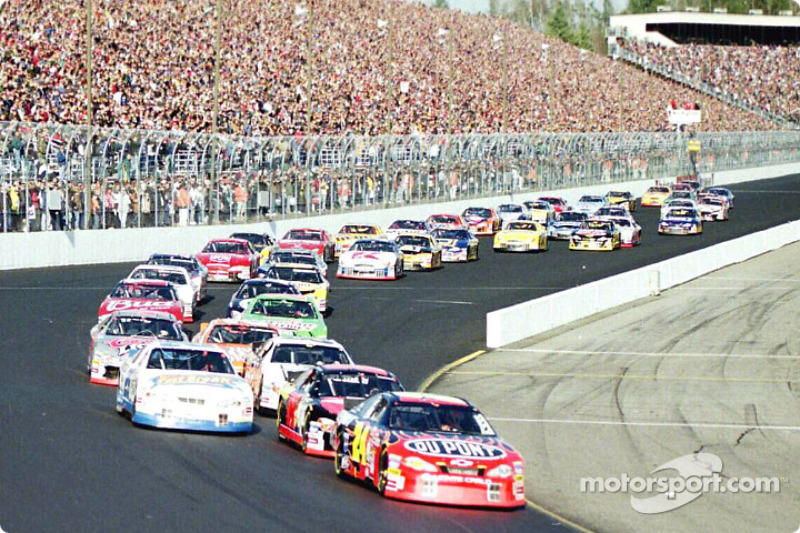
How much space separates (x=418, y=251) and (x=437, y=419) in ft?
99.8

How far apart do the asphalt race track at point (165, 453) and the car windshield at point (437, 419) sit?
942mm

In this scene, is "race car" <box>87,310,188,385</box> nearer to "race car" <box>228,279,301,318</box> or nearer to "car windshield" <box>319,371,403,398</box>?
"car windshield" <box>319,371,403,398</box>

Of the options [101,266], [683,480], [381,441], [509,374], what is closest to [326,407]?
[381,441]

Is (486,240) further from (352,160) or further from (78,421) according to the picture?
(78,421)

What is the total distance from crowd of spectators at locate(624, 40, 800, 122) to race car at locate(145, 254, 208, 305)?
90.3 meters

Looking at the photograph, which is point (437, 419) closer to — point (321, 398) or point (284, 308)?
point (321, 398)

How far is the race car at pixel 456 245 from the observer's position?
1988 inches

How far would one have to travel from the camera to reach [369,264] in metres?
44.0

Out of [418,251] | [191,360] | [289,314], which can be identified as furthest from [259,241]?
[191,360]

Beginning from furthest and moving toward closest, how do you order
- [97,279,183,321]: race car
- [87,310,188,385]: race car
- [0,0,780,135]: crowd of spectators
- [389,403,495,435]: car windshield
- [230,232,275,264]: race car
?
[0,0,780,135]: crowd of spectators < [230,232,275,264]: race car < [97,279,183,321]: race car < [87,310,188,385]: race car < [389,403,495,435]: car windshield

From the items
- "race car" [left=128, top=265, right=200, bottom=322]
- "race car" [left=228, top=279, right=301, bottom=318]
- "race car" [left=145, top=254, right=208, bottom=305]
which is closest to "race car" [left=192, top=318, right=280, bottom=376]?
"race car" [left=228, top=279, right=301, bottom=318]

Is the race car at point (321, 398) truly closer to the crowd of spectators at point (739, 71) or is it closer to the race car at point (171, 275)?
the race car at point (171, 275)

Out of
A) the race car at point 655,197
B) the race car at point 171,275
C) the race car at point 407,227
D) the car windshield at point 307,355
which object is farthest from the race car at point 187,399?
the race car at point 655,197

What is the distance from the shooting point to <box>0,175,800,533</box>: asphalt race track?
14.2 m
